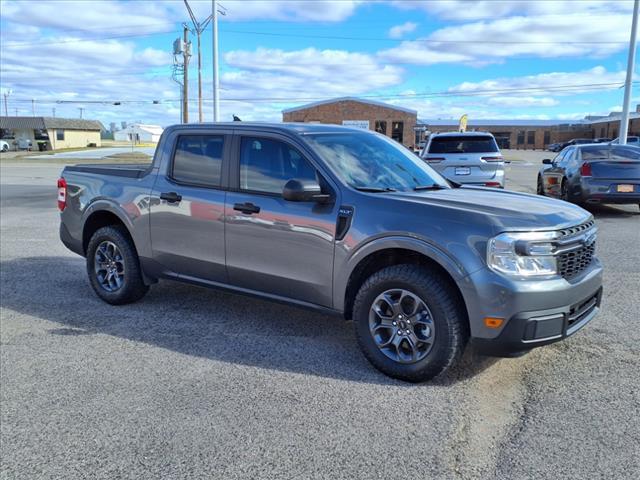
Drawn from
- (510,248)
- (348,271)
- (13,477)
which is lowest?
(13,477)

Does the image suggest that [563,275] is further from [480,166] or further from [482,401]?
[480,166]

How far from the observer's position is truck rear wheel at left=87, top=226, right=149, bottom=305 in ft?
18.7

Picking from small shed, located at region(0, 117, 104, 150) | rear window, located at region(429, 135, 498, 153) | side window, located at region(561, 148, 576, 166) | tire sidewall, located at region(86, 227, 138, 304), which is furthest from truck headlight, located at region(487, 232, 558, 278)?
small shed, located at region(0, 117, 104, 150)

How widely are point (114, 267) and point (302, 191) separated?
273 cm

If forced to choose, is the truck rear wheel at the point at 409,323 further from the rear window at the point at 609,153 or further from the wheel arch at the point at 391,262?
the rear window at the point at 609,153

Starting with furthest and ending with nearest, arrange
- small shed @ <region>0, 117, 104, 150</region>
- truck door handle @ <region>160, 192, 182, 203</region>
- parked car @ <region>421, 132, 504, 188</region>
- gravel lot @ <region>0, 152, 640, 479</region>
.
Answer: small shed @ <region>0, 117, 104, 150</region> → parked car @ <region>421, 132, 504, 188</region> → truck door handle @ <region>160, 192, 182, 203</region> → gravel lot @ <region>0, 152, 640, 479</region>

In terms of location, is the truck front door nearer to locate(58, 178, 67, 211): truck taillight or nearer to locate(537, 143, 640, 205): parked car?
locate(58, 178, 67, 211): truck taillight

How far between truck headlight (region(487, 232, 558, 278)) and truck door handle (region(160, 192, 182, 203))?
114 inches

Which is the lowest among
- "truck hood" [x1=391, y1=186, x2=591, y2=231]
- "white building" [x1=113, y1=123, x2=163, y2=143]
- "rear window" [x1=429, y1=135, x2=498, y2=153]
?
"truck hood" [x1=391, y1=186, x2=591, y2=231]

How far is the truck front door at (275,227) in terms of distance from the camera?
14.2ft

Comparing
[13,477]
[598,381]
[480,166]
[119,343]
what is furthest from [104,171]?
[480,166]

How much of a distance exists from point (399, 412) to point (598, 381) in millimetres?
1515

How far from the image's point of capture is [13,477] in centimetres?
295

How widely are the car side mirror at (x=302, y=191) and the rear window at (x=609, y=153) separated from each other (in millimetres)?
10174
